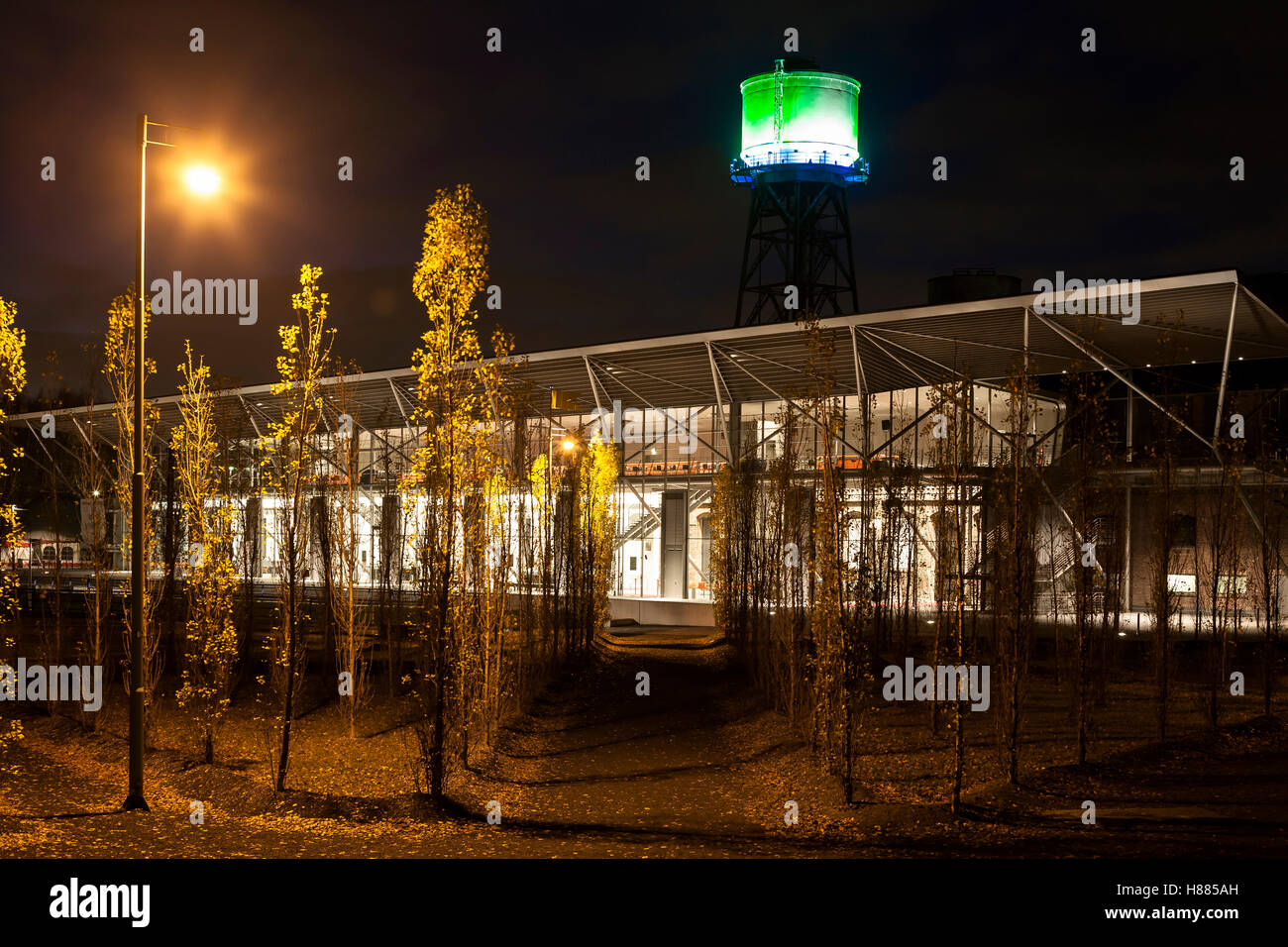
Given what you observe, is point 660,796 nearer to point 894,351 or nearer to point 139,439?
point 139,439

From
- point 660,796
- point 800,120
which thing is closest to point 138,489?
point 660,796

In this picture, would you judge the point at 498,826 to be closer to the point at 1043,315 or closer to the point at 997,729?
the point at 997,729

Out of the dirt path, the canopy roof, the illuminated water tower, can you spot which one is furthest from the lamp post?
the illuminated water tower

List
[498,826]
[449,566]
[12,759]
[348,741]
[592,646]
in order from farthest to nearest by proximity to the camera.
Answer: [592,646], [348,741], [12,759], [449,566], [498,826]

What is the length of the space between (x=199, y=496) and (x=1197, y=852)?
1280cm

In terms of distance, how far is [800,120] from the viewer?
154ft

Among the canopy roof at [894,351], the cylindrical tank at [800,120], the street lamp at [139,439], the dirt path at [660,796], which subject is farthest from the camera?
the cylindrical tank at [800,120]

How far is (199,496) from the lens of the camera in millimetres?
15359

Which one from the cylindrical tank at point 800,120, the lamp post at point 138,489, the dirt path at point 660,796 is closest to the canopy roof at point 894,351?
the dirt path at point 660,796

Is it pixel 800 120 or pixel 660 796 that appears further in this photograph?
pixel 800 120

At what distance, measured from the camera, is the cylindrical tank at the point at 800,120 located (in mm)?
46969

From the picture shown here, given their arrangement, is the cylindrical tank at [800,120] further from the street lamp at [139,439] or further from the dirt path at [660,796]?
the street lamp at [139,439]

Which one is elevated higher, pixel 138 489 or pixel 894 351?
pixel 894 351
